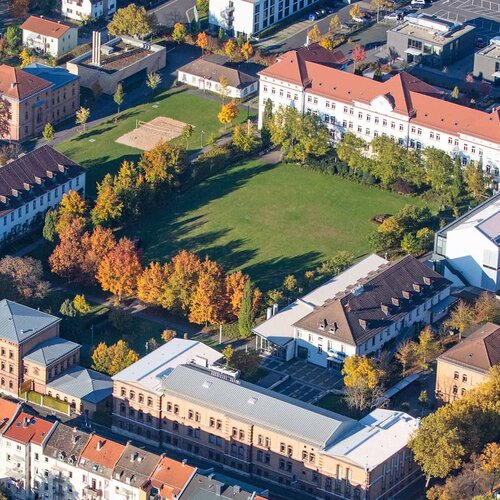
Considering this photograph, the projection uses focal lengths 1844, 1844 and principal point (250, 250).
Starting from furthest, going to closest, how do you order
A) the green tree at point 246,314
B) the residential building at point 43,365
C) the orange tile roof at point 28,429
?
1. the green tree at point 246,314
2. the residential building at point 43,365
3. the orange tile roof at point 28,429

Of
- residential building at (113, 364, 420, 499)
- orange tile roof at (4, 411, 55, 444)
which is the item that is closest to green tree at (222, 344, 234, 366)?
residential building at (113, 364, 420, 499)

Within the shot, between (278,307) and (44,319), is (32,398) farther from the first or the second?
(278,307)

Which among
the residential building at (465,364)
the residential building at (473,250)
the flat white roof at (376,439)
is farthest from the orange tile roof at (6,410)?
the residential building at (473,250)

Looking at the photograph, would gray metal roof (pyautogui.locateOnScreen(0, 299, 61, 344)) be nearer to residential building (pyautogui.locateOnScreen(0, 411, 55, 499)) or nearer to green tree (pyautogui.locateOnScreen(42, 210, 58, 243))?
residential building (pyautogui.locateOnScreen(0, 411, 55, 499))

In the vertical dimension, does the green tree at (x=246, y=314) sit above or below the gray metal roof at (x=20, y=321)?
below

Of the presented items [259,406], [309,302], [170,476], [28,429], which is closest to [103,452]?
[170,476]

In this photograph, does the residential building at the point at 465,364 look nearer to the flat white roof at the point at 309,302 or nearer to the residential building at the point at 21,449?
the flat white roof at the point at 309,302

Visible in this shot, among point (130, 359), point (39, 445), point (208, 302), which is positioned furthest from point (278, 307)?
point (39, 445)
